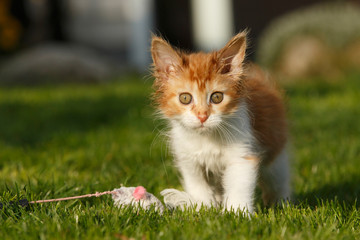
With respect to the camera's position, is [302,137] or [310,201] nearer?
[310,201]

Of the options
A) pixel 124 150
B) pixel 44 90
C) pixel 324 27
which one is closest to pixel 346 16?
pixel 324 27

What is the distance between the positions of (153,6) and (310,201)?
11.3 m

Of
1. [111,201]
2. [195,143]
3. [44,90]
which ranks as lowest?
[44,90]

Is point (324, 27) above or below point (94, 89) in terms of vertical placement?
above

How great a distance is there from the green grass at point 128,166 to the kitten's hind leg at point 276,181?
0.12 metres

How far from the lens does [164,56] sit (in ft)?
11.3

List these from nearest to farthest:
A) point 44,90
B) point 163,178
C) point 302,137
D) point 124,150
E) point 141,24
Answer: point 163,178 → point 124,150 → point 302,137 → point 44,90 → point 141,24

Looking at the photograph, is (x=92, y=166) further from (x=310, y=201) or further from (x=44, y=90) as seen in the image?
(x=44, y=90)

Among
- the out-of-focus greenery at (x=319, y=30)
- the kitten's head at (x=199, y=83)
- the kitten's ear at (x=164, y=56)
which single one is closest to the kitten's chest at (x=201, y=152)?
the kitten's head at (x=199, y=83)

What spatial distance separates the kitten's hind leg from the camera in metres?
3.95

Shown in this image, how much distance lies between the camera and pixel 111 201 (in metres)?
3.45

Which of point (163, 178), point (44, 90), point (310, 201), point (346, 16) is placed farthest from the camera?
point (346, 16)

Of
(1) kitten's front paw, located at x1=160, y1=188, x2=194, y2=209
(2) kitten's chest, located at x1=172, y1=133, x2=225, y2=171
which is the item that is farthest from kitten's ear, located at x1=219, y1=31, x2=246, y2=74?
(1) kitten's front paw, located at x1=160, y1=188, x2=194, y2=209

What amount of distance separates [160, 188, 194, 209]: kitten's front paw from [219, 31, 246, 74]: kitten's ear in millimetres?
878
